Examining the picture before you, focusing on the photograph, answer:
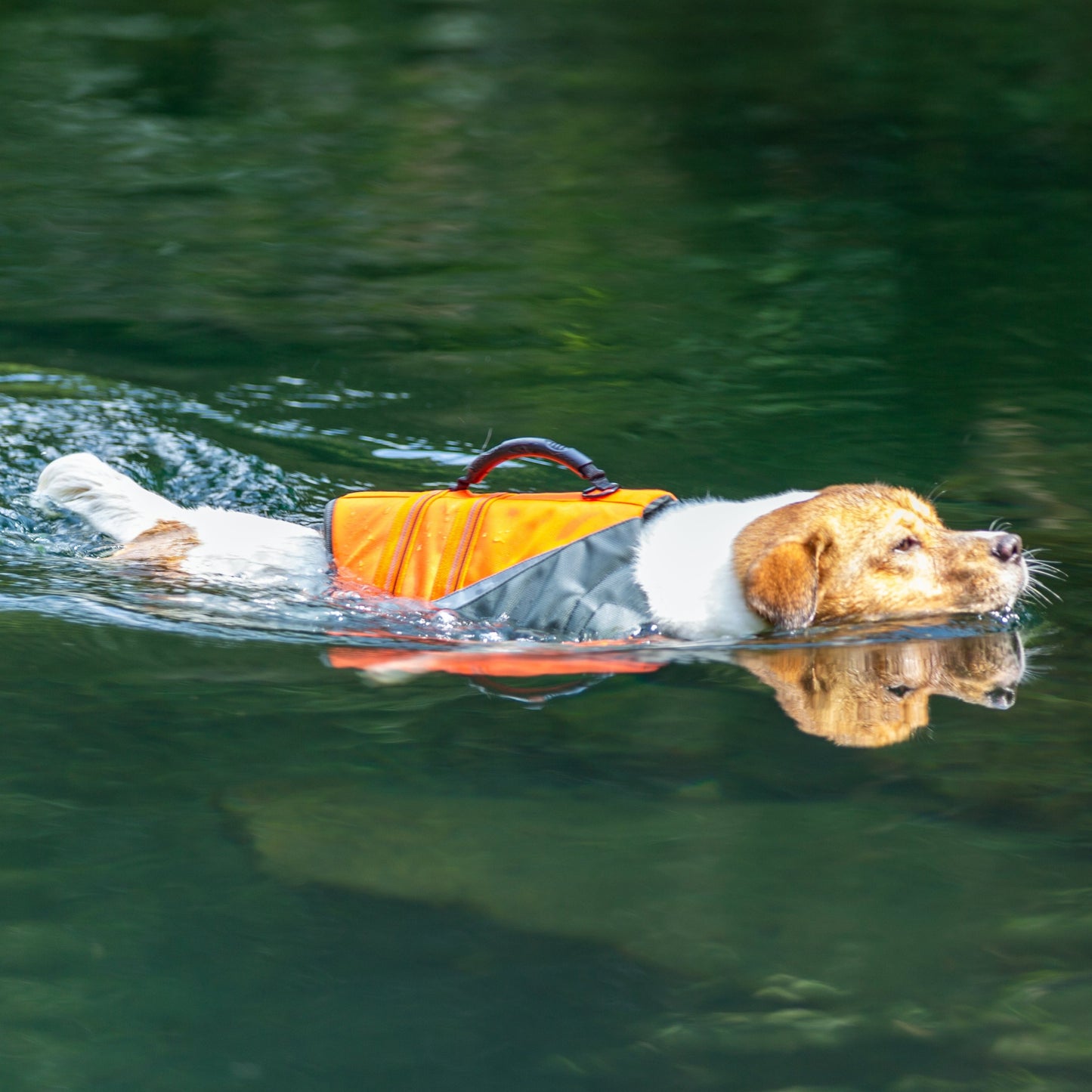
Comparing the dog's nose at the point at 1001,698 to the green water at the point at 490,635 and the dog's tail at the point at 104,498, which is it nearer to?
the green water at the point at 490,635

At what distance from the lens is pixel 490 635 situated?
5.46m

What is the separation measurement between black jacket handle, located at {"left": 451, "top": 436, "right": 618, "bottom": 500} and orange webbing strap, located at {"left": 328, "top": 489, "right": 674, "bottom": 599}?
78 mm

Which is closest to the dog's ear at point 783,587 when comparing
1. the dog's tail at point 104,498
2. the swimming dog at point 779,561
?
the swimming dog at point 779,561

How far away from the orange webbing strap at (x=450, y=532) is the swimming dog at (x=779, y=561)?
0.17 m

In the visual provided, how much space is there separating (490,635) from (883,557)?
1595 mm

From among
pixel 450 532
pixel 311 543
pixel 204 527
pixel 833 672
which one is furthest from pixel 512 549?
pixel 204 527

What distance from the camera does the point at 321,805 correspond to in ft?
12.5

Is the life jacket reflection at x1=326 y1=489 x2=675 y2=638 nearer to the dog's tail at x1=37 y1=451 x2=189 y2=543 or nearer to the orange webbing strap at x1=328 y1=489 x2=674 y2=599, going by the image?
the orange webbing strap at x1=328 y1=489 x2=674 y2=599

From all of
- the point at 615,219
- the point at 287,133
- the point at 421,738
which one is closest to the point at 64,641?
the point at 421,738

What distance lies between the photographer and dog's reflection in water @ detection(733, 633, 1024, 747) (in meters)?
4.48

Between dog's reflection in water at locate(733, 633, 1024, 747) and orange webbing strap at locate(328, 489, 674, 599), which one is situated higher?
orange webbing strap at locate(328, 489, 674, 599)

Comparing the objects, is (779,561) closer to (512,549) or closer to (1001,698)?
(1001,698)

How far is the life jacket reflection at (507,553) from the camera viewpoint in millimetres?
5422

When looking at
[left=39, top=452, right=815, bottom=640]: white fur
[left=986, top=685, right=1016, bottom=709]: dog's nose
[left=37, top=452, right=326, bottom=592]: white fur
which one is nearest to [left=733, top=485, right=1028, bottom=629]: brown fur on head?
[left=39, top=452, right=815, bottom=640]: white fur
